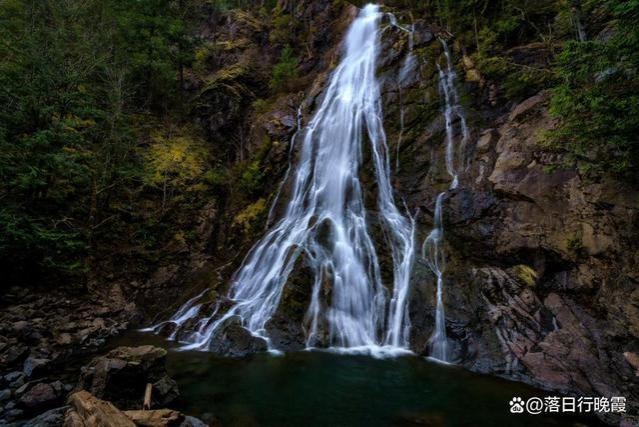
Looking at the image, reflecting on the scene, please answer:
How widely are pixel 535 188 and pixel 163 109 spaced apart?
19.2 metres

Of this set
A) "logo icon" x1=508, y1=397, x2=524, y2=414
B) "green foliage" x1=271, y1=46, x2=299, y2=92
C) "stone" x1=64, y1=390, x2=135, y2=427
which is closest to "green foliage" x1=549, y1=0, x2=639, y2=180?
"logo icon" x1=508, y1=397, x2=524, y2=414

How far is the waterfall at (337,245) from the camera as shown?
9.92 metres

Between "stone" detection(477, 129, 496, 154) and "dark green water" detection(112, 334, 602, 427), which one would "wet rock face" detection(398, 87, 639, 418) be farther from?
"dark green water" detection(112, 334, 602, 427)

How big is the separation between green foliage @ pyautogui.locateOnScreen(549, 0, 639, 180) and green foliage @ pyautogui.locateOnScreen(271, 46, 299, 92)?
51.5ft

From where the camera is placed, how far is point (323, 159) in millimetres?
15180

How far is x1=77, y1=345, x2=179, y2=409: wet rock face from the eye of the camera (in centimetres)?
572

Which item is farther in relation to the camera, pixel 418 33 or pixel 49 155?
pixel 418 33

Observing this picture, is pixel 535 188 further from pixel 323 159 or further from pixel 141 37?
pixel 141 37

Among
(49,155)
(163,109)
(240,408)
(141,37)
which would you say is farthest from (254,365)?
(141,37)

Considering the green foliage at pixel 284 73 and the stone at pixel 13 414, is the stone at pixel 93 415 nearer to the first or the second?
the stone at pixel 13 414

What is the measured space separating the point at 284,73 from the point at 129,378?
59.6 feet

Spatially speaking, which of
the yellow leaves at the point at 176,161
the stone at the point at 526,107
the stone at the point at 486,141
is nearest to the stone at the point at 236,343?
the yellow leaves at the point at 176,161

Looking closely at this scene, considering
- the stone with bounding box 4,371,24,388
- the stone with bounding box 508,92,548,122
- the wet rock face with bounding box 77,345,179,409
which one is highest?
the stone with bounding box 508,92,548,122

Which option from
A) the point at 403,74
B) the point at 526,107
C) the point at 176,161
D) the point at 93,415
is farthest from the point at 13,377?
the point at 403,74
